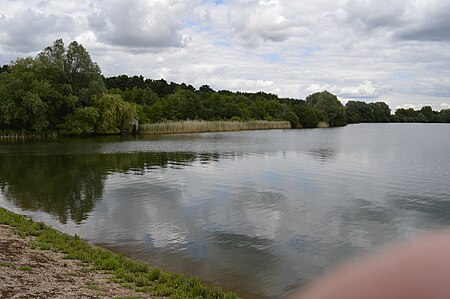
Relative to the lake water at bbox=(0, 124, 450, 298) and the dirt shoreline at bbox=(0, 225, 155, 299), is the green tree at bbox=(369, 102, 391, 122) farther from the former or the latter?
the dirt shoreline at bbox=(0, 225, 155, 299)

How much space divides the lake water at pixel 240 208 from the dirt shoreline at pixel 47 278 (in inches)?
86.5

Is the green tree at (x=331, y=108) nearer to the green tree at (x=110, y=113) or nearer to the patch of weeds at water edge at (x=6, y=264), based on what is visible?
the green tree at (x=110, y=113)

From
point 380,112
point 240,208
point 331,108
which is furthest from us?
point 380,112

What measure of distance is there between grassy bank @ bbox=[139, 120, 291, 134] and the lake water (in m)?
38.0

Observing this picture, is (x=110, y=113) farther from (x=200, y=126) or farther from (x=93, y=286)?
(x=93, y=286)

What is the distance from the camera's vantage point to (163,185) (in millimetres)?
19672

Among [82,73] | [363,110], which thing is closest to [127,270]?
[82,73]

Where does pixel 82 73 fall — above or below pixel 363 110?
above

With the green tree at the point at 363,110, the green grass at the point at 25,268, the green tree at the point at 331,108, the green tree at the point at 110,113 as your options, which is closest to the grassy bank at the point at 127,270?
the green grass at the point at 25,268

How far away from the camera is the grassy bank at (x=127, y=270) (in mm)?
7148

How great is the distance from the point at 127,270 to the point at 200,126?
64.1 m

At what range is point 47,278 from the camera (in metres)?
6.97

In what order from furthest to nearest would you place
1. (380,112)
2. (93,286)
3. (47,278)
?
(380,112) → (47,278) → (93,286)

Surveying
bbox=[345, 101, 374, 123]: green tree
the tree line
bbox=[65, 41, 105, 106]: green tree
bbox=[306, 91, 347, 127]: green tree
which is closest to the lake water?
the tree line
